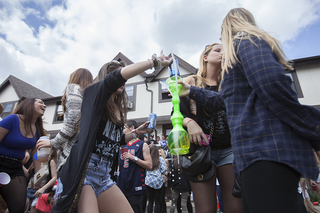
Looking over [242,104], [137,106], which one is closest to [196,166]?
[242,104]

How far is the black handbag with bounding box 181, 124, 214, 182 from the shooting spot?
1901mm

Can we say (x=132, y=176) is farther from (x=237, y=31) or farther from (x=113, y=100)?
(x=237, y=31)

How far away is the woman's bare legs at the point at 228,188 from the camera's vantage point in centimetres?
189

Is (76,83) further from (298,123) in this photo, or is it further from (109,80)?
→ (298,123)

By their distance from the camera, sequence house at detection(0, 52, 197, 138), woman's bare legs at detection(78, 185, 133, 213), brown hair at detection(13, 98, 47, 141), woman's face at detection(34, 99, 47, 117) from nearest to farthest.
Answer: woman's bare legs at detection(78, 185, 133, 213)
brown hair at detection(13, 98, 47, 141)
woman's face at detection(34, 99, 47, 117)
house at detection(0, 52, 197, 138)

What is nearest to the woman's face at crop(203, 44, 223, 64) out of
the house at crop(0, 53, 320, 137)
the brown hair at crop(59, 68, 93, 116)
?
the brown hair at crop(59, 68, 93, 116)

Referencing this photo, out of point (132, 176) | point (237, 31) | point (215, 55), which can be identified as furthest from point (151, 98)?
point (237, 31)

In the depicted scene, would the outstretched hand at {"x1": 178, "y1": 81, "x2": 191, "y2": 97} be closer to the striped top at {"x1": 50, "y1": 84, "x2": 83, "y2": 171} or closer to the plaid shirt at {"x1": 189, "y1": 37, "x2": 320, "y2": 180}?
the plaid shirt at {"x1": 189, "y1": 37, "x2": 320, "y2": 180}

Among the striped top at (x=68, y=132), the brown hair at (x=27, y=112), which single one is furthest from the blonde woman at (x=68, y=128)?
the brown hair at (x=27, y=112)

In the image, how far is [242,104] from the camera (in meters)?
1.33

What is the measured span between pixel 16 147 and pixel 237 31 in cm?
342

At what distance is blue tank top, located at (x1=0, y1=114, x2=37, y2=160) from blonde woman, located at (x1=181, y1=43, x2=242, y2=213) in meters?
2.60

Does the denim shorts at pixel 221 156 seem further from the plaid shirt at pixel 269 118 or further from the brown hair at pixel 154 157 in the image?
the brown hair at pixel 154 157

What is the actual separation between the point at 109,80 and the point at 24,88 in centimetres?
2428
